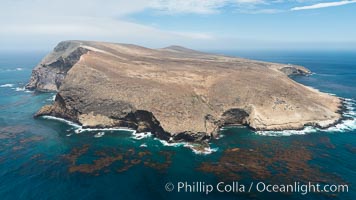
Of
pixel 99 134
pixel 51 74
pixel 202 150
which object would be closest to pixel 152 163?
pixel 202 150

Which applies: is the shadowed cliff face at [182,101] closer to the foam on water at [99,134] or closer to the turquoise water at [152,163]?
the foam on water at [99,134]

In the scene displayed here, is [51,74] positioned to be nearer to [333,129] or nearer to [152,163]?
[152,163]

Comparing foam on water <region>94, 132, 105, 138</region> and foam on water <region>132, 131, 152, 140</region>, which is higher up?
foam on water <region>132, 131, 152, 140</region>

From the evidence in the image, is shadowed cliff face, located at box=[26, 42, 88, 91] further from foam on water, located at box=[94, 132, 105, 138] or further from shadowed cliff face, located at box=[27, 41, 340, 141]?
foam on water, located at box=[94, 132, 105, 138]

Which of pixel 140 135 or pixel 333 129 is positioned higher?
pixel 333 129

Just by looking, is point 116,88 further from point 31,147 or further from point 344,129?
point 344,129

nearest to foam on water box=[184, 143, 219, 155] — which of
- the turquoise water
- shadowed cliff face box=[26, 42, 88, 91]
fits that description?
the turquoise water

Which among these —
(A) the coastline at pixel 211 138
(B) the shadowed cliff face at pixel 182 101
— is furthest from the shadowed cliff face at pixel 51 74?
(A) the coastline at pixel 211 138
